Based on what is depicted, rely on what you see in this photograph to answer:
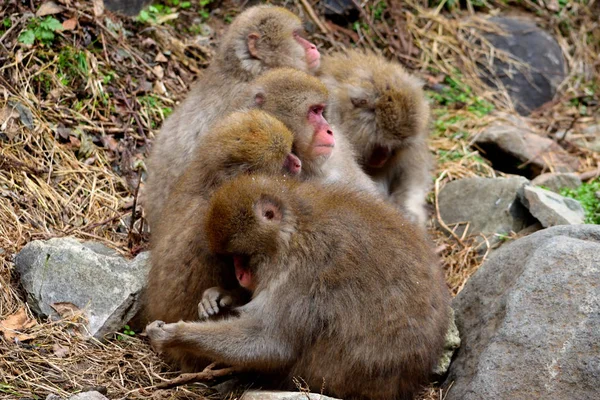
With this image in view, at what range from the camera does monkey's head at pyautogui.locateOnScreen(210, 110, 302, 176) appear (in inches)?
195

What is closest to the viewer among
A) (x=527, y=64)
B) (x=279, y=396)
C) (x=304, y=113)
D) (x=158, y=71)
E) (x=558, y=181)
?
(x=279, y=396)

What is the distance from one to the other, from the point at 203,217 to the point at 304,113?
119 cm

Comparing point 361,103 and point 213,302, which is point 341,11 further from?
point 213,302

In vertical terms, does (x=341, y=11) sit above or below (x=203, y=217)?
below

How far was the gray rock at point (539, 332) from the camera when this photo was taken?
4352 millimetres

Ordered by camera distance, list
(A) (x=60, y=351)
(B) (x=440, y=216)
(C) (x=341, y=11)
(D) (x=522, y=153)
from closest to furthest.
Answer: (A) (x=60, y=351), (B) (x=440, y=216), (D) (x=522, y=153), (C) (x=341, y=11)

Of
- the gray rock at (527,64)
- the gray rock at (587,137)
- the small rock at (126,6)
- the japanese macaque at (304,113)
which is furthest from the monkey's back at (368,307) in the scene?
the gray rock at (527,64)

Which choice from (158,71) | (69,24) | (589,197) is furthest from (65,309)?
(589,197)

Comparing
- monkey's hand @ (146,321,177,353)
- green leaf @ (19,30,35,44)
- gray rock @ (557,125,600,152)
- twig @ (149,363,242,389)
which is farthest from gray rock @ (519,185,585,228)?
green leaf @ (19,30,35,44)

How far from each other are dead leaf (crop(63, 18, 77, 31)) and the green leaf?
0.34 meters

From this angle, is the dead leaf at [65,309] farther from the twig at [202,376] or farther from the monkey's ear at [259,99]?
the monkey's ear at [259,99]

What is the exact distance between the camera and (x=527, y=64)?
33.2 feet

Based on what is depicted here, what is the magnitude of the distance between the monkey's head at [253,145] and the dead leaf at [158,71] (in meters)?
3.20

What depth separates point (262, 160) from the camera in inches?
195
